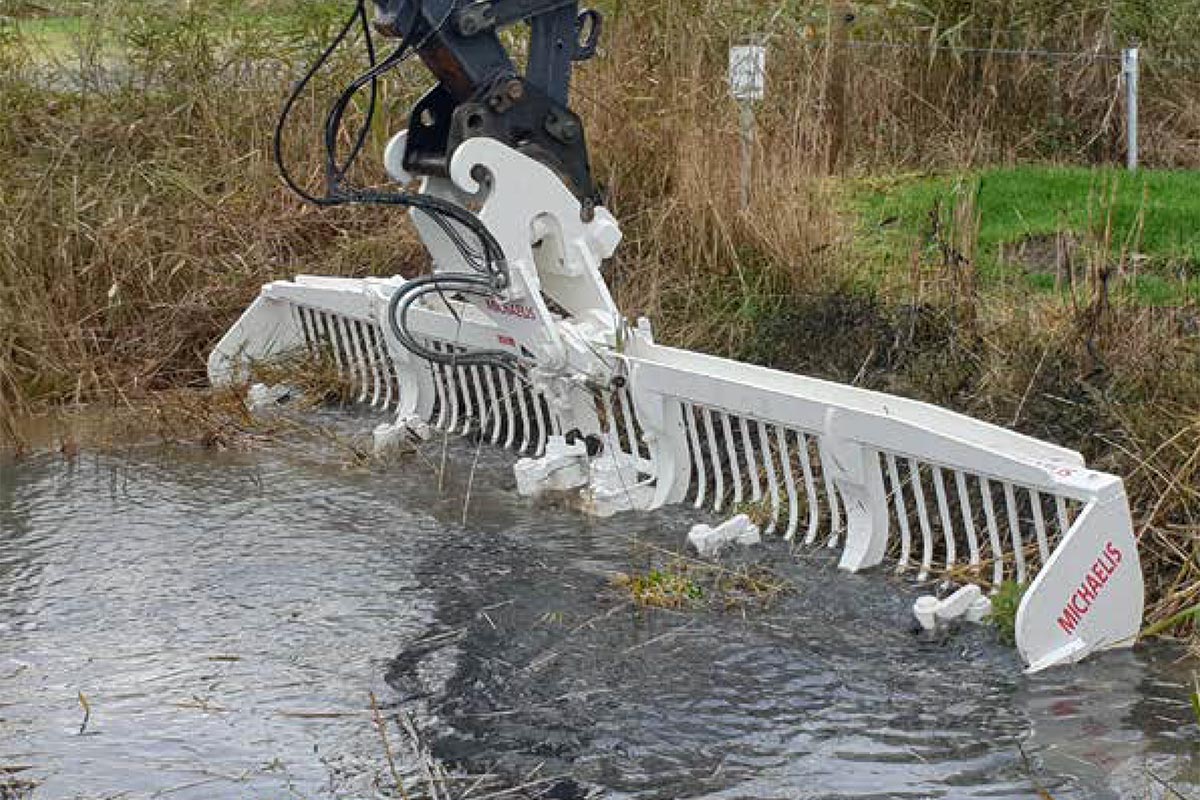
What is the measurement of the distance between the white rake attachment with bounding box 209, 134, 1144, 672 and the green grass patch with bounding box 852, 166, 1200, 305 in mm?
1272

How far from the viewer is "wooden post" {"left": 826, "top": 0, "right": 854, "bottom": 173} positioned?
406 inches

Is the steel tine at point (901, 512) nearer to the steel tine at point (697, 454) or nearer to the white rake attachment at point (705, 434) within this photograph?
the white rake attachment at point (705, 434)

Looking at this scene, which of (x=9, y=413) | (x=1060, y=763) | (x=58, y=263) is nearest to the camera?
(x=1060, y=763)

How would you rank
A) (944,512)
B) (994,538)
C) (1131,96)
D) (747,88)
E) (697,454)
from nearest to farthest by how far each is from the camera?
(994,538) → (944,512) → (697,454) → (747,88) → (1131,96)

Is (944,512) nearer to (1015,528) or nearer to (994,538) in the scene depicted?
(994,538)

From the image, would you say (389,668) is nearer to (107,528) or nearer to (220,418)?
(107,528)

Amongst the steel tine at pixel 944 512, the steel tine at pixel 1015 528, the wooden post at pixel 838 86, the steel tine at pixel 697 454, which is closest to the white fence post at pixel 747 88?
the wooden post at pixel 838 86

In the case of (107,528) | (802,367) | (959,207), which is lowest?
(107,528)

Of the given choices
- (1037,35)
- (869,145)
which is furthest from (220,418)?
(1037,35)

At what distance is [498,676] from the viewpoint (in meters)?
5.50

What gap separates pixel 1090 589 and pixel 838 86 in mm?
5662

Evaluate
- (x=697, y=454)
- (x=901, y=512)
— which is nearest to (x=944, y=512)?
(x=901, y=512)

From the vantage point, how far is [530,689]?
212 inches

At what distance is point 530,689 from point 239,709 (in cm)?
75
